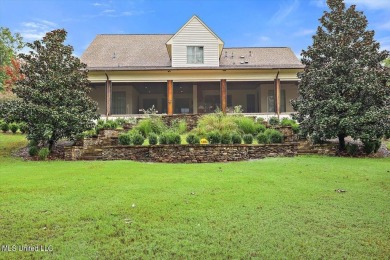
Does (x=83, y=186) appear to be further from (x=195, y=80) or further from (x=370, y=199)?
(x=195, y=80)

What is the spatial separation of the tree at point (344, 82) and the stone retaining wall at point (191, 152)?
1826 mm

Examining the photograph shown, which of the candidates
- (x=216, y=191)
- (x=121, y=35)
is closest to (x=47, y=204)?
(x=216, y=191)

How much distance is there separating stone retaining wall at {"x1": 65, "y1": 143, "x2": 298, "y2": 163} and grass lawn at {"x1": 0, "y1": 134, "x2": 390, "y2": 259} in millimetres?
3304

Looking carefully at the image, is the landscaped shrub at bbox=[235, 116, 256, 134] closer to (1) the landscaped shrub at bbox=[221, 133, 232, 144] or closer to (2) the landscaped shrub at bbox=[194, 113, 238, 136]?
(2) the landscaped shrub at bbox=[194, 113, 238, 136]

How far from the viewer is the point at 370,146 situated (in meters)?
11.9

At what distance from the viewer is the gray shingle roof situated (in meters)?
21.3

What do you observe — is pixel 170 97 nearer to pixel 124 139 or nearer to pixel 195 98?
pixel 195 98

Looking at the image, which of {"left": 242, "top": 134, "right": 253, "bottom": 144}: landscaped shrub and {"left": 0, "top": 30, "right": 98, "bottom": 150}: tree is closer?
{"left": 0, "top": 30, "right": 98, "bottom": 150}: tree

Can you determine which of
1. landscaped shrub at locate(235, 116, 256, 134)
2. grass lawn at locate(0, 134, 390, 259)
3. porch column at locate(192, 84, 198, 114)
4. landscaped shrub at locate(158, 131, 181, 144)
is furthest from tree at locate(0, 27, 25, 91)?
grass lawn at locate(0, 134, 390, 259)

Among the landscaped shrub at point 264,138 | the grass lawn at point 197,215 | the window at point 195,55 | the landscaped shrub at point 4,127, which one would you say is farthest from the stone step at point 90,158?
the window at point 195,55

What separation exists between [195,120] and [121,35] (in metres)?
12.3

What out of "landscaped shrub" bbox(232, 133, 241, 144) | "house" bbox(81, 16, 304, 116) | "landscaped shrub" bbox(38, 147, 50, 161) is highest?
"house" bbox(81, 16, 304, 116)

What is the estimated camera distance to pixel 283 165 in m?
9.51

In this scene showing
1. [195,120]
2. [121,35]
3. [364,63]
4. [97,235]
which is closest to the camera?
[97,235]
